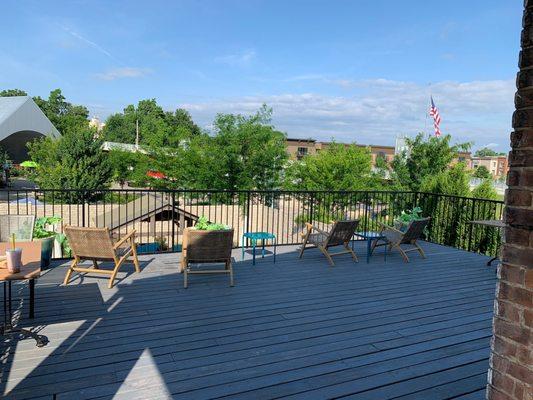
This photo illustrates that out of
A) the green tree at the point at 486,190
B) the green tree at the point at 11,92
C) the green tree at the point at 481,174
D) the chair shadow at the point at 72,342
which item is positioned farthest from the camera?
the green tree at the point at 11,92

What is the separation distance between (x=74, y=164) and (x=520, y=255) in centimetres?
2264

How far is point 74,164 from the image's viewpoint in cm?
2089

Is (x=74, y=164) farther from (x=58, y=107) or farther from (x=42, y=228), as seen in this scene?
(x=58, y=107)

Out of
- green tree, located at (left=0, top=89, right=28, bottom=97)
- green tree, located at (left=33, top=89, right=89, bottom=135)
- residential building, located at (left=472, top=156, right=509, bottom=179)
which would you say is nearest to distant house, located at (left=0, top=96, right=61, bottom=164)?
green tree, located at (left=33, top=89, right=89, bottom=135)

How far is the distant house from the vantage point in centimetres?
2783

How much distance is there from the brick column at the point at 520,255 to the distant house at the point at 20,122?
96.7 feet

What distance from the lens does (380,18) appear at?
13984 millimetres

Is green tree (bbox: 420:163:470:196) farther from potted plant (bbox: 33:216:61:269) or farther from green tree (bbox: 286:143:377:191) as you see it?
potted plant (bbox: 33:216:61:269)

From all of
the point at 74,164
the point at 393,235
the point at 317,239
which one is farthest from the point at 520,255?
the point at 74,164

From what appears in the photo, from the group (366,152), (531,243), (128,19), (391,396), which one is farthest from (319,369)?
(366,152)

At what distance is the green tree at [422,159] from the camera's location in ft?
69.3

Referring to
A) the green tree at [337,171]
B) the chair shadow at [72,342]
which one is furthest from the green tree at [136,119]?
the chair shadow at [72,342]

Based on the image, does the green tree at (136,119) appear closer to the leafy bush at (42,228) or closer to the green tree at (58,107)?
the green tree at (58,107)

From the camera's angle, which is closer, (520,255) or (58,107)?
(520,255)
